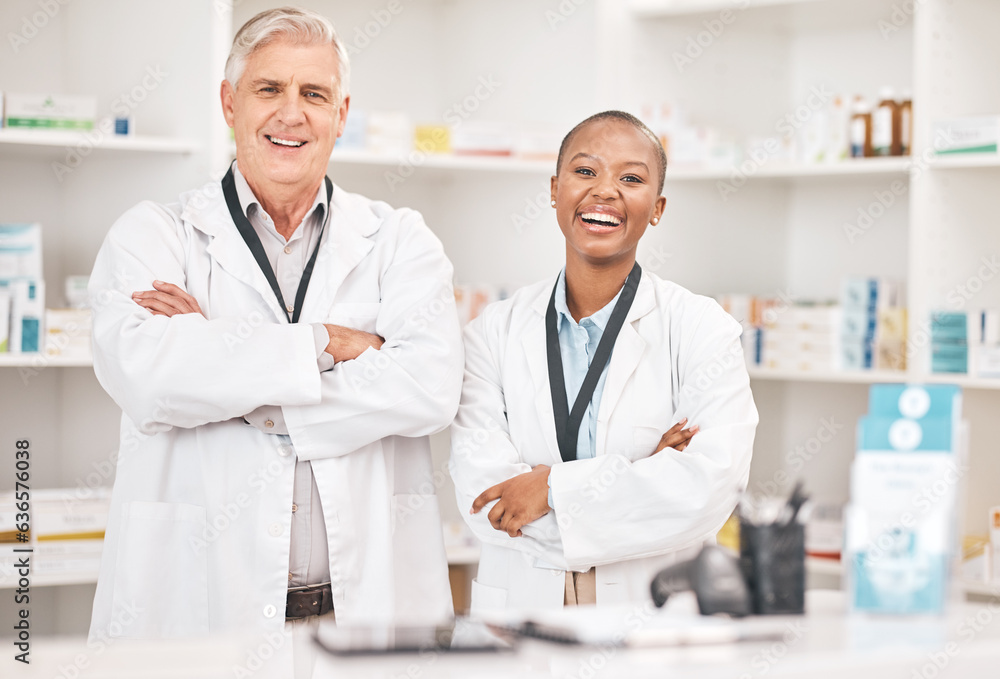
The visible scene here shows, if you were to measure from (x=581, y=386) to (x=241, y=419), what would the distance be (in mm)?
669

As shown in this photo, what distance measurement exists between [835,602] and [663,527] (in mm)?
439

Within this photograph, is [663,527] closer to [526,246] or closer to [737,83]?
[526,246]

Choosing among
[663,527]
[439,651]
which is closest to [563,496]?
[663,527]

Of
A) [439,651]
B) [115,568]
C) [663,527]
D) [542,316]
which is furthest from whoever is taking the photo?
[542,316]

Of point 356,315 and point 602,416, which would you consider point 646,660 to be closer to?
point 602,416

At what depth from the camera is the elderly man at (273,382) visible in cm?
184

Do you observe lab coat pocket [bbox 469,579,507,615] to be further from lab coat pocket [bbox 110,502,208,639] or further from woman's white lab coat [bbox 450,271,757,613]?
lab coat pocket [bbox 110,502,208,639]

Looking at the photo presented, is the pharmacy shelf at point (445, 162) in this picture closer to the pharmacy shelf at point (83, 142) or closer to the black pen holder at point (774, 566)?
the pharmacy shelf at point (83, 142)

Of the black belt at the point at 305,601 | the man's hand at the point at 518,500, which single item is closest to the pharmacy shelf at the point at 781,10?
the man's hand at the point at 518,500

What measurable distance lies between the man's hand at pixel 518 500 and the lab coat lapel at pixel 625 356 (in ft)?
0.45

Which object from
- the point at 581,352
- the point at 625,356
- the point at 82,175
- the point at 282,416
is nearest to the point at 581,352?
the point at 581,352

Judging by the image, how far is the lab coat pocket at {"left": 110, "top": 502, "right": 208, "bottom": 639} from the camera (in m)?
1.90

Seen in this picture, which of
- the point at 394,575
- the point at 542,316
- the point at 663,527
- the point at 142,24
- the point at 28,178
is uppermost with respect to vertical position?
the point at 142,24

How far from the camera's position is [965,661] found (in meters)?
1.21
